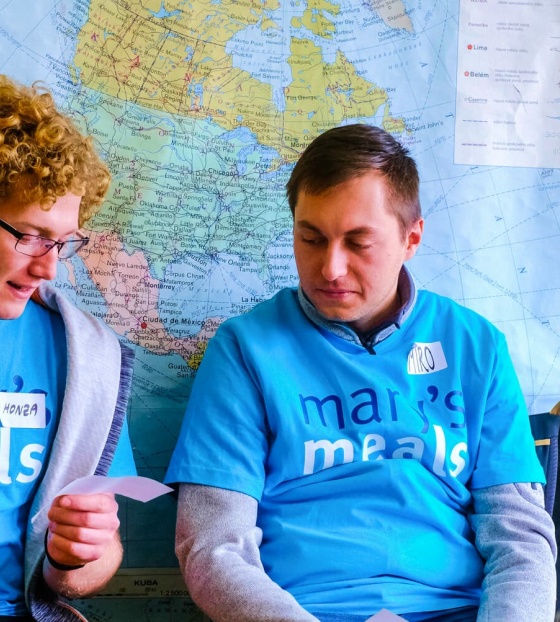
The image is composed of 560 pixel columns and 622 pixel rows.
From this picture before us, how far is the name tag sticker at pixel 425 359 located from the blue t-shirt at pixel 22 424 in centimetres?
59

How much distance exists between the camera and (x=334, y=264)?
141 cm

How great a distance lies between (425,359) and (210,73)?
84 centimetres

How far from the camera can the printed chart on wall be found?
5.70 ft

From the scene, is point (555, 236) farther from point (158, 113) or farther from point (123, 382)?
point (123, 382)

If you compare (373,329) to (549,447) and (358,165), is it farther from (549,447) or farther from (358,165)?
(549,447)

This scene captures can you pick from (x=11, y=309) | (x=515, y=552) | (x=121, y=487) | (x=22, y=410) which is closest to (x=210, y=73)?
(x=11, y=309)

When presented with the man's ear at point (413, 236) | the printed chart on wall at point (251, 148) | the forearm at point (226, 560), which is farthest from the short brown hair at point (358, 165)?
the forearm at point (226, 560)

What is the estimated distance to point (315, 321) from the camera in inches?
59.7

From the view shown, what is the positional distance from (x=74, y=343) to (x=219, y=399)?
0.28 meters

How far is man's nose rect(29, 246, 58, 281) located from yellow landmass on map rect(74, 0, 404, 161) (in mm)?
598

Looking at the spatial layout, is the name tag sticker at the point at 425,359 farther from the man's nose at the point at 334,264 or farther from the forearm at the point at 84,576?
the forearm at the point at 84,576

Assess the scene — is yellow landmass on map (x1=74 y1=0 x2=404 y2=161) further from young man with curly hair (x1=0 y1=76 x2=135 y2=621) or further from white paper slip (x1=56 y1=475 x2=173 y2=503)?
white paper slip (x1=56 y1=475 x2=173 y2=503)

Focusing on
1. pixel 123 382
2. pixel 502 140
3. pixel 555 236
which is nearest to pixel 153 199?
pixel 123 382

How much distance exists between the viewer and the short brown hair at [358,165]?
1438mm
